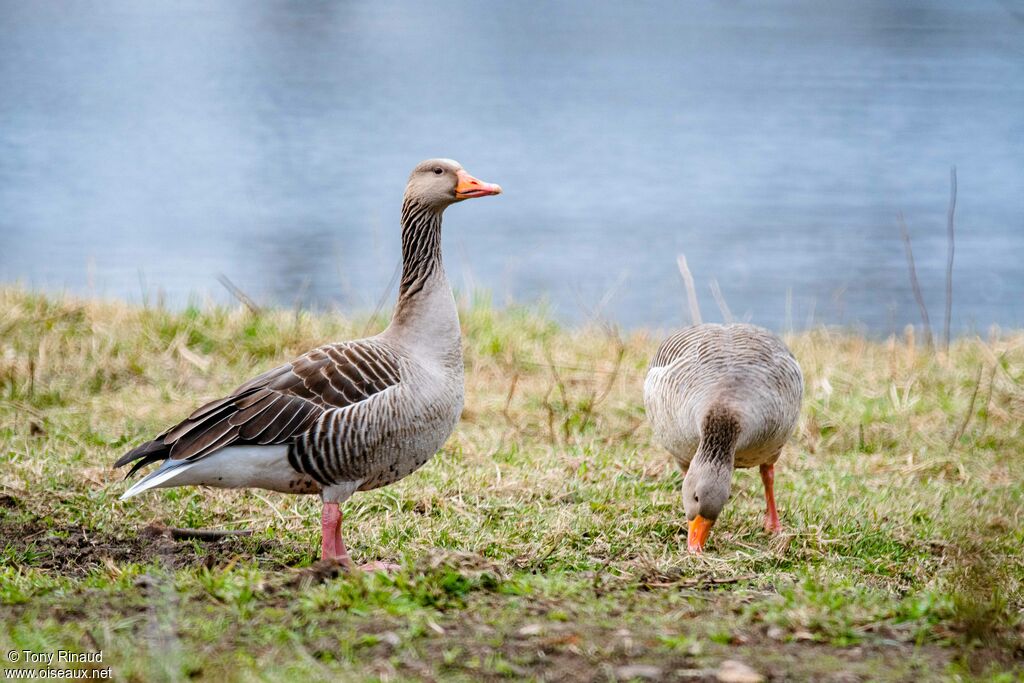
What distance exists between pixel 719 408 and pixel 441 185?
188cm

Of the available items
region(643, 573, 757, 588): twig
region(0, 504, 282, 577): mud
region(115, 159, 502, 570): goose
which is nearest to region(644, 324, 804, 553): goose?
region(643, 573, 757, 588): twig

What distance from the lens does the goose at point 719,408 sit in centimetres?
583

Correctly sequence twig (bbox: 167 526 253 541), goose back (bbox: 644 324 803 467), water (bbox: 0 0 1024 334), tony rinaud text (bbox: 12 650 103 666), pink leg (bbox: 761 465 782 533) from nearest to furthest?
1. tony rinaud text (bbox: 12 650 103 666)
2. twig (bbox: 167 526 253 541)
3. goose back (bbox: 644 324 803 467)
4. pink leg (bbox: 761 465 782 533)
5. water (bbox: 0 0 1024 334)

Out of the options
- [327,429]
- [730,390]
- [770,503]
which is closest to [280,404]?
[327,429]

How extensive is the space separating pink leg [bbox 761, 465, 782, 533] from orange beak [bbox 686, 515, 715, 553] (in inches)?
22.6

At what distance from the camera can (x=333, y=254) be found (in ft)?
64.7

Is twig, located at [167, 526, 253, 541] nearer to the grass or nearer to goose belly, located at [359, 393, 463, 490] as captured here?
the grass

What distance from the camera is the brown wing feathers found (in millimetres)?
5309

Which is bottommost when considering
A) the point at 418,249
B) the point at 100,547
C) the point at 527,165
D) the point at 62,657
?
the point at 100,547

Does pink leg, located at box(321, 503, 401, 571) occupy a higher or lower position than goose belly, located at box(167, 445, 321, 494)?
lower

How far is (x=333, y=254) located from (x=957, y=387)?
12.7 m

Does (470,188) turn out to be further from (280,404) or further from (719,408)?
(719,408)

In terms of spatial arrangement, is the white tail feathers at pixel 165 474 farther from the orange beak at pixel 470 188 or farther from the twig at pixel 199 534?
the orange beak at pixel 470 188

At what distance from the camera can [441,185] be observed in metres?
6.05
